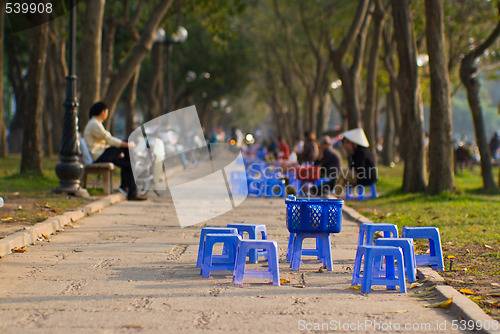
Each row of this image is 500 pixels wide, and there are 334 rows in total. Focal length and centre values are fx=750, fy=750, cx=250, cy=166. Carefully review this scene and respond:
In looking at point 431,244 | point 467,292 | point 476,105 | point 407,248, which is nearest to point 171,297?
point 407,248

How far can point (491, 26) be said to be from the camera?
32.8 meters

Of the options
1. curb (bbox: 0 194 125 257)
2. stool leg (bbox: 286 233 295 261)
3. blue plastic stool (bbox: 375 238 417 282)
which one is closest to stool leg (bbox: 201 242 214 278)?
stool leg (bbox: 286 233 295 261)

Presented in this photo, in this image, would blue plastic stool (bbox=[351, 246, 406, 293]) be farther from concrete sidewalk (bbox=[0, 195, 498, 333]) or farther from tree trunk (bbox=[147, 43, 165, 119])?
tree trunk (bbox=[147, 43, 165, 119])

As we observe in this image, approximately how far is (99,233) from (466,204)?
23.3 ft

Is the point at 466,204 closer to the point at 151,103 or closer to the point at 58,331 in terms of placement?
the point at 58,331

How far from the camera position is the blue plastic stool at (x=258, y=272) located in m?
6.78

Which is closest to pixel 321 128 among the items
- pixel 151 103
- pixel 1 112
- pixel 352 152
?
pixel 151 103

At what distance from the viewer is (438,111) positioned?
1515 centimetres

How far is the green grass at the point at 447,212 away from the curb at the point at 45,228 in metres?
4.65

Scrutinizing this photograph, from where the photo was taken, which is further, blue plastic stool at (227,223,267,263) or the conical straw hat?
the conical straw hat

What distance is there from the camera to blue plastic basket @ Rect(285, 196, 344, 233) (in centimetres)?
720

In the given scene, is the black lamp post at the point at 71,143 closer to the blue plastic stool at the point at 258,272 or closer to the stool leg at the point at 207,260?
the stool leg at the point at 207,260

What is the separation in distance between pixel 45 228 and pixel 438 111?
8664 mm

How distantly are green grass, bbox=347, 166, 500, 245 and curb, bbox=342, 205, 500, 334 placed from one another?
242 centimetres
